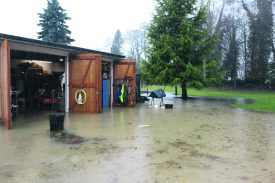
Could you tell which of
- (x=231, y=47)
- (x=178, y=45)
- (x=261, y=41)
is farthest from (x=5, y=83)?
(x=231, y=47)

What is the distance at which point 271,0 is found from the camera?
31.6 metres

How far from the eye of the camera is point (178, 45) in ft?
72.5

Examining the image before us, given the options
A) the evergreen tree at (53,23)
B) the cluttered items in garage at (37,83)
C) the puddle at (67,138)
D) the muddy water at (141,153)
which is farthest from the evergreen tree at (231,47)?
the puddle at (67,138)

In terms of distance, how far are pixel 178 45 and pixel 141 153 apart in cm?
1670

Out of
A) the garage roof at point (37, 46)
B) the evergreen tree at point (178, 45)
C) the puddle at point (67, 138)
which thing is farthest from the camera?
the evergreen tree at point (178, 45)

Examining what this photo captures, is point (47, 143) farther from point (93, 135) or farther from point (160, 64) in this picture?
point (160, 64)

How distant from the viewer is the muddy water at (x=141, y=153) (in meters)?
4.88

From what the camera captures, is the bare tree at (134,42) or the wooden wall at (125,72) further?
the bare tree at (134,42)

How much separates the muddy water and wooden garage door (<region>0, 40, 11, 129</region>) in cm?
49

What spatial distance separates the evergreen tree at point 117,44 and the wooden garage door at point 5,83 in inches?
2087

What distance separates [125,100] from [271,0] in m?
23.4

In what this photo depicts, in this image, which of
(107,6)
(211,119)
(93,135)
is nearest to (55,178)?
(93,135)

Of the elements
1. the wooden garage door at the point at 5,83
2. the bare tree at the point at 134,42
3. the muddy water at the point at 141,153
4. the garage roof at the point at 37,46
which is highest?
the bare tree at the point at 134,42

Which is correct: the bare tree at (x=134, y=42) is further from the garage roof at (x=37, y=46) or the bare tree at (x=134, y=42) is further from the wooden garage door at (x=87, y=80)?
the garage roof at (x=37, y=46)
